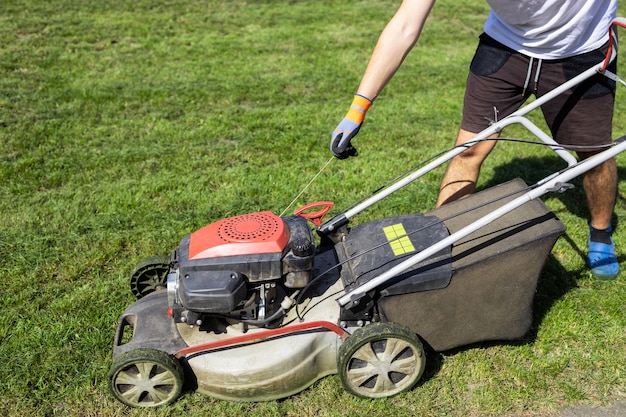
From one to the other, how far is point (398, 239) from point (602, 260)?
57.2 inches

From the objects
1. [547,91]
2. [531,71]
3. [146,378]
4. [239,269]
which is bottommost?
[146,378]

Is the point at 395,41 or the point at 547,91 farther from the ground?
the point at 395,41

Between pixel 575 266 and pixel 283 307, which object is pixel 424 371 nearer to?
pixel 283 307

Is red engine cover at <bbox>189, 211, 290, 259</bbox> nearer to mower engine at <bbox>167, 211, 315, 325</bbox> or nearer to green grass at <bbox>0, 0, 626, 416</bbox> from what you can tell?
mower engine at <bbox>167, 211, 315, 325</bbox>

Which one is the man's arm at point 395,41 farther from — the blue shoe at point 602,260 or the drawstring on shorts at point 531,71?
the blue shoe at point 602,260

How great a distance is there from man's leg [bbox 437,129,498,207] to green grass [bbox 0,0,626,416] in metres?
0.64

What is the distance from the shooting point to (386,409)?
2523mm

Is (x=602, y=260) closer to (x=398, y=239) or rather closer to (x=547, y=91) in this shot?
(x=547, y=91)

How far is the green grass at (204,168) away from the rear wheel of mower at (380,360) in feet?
Result: 0.28

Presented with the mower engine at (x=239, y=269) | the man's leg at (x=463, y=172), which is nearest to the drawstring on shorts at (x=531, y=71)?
the man's leg at (x=463, y=172)

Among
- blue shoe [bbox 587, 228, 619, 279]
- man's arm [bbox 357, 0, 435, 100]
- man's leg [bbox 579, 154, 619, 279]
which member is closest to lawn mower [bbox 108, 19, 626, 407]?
man's arm [bbox 357, 0, 435, 100]

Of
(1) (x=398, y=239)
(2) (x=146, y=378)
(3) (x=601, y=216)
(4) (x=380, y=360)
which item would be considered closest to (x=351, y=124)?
(1) (x=398, y=239)

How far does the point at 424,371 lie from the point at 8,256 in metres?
2.39

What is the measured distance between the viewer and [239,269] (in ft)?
7.52
